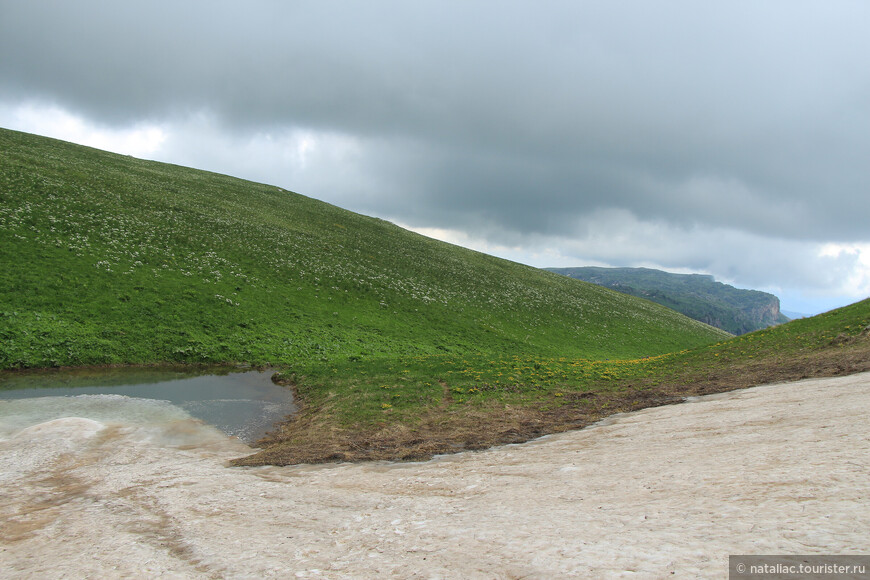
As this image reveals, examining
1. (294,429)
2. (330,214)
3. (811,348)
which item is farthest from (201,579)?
(330,214)

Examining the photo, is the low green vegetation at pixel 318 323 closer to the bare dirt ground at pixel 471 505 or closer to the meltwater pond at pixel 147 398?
the meltwater pond at pixel 147 398

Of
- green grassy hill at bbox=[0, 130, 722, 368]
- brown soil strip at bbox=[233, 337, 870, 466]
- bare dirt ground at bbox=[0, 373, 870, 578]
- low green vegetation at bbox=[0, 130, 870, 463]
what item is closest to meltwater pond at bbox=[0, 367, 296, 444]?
low green vegetation at bbox=[0, 130, 870, 463]

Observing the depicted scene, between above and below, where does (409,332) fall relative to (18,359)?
above

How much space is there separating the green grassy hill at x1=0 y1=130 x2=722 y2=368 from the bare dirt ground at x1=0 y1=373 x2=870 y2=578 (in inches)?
635

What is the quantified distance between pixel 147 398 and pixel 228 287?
62.6 feet

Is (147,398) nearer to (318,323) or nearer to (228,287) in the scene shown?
(318,323)

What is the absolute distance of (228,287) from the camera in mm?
38969

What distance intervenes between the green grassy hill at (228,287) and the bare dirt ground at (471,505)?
16125mm

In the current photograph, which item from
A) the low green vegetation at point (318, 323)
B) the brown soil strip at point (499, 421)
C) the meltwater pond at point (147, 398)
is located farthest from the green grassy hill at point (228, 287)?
the brown soil strip at point (499, 421)

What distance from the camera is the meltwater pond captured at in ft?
59.8

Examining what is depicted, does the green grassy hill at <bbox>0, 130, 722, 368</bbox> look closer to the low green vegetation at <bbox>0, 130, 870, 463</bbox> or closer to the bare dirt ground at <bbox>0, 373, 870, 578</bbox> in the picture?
the low green vegetation at <bbox>0, 130, 870, 463</bbox>

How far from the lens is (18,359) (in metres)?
22.9

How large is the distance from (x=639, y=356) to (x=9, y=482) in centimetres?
5792

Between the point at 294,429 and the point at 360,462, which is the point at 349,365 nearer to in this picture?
the point at 294,429
